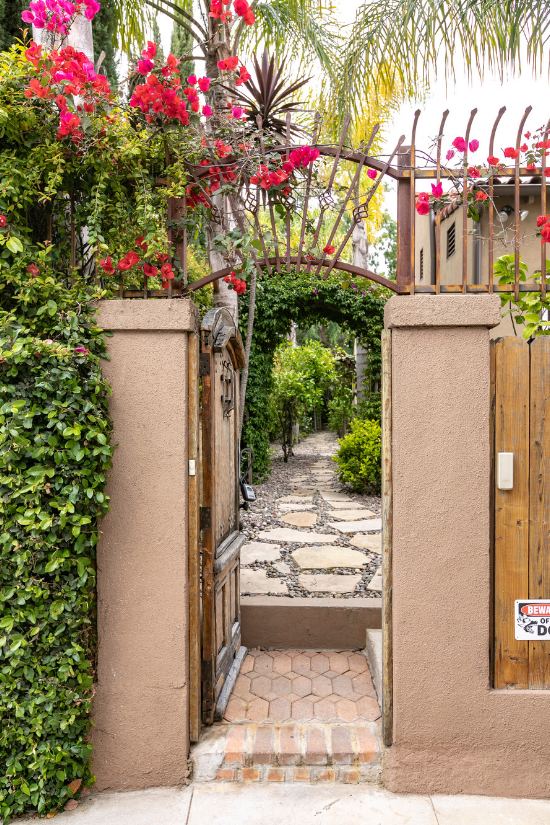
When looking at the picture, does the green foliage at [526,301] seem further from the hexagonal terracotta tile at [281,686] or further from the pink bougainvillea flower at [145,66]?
the hexagonal terracotta tile at [281,686]

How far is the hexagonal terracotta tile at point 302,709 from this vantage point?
2.55 metres

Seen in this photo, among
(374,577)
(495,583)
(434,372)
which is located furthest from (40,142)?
(374,577)

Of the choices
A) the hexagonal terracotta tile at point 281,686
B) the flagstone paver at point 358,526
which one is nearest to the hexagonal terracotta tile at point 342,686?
the hexagonal terracotta tile at point 281,686

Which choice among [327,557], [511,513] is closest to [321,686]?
[511,513]

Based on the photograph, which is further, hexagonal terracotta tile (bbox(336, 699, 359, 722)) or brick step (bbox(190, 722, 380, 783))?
hexagonal terracotta tile (bbox(336, 699, 359, 722))

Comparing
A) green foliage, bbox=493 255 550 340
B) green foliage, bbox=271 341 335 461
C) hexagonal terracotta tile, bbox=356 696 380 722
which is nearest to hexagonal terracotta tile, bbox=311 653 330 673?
hexagonal terracotta tile, bbox=356 696 380 722

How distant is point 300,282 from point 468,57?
12.3 ft

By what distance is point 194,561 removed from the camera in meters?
2.38

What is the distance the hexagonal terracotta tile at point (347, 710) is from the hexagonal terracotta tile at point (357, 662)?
37cm

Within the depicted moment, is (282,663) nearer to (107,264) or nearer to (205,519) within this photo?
(205,519)

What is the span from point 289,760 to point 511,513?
152cm

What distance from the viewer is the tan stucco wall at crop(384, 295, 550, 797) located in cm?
223

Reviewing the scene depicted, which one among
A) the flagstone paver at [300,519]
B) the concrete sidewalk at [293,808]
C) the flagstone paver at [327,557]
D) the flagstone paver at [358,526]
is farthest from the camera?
the flagstone paver at [300,519]

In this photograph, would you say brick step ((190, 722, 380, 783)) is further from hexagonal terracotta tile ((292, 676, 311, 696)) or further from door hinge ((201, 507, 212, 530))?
door hinge ((201, 507, 212, 530))
